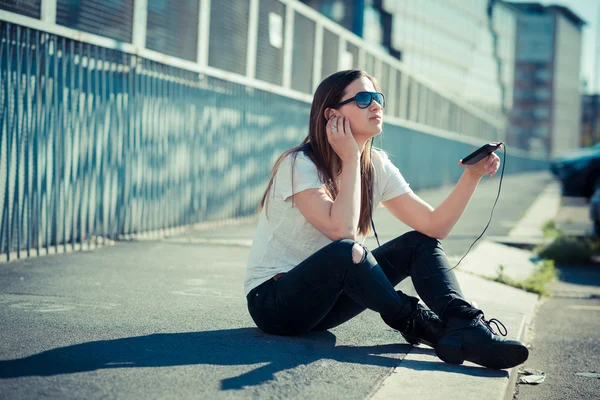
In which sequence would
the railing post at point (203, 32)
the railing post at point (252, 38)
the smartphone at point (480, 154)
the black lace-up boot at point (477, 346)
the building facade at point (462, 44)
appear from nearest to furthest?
the black lace-up boot at point (477, 346)
the smartphone at point (480, 154)
the railing post at point (203, 32)
the railing post at point (252, 38)
the building facade at point (462, 44)

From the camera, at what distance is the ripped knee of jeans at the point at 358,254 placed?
3.58 metres

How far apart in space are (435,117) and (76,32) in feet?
64.5

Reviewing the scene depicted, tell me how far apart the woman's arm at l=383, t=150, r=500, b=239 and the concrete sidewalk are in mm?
585

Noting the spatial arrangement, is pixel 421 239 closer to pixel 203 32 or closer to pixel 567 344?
pixel 567 344

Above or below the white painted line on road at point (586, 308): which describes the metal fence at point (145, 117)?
above

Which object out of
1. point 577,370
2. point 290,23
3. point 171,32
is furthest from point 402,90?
point 577,370

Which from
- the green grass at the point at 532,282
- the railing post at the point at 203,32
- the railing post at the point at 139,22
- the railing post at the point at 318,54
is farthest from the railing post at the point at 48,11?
the railing post at the point at 318,54

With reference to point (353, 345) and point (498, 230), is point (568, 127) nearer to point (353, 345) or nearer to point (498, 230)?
point (498, 230)

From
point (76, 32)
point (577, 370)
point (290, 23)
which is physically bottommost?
point (577, 370)

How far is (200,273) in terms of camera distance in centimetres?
629

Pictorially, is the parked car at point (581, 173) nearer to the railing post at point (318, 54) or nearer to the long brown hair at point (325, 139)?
the railing post at point (318, 54)

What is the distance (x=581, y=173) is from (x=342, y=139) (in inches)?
683

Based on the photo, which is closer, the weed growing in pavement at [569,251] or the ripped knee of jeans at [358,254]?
the ripped knee of jeans at [358,254]

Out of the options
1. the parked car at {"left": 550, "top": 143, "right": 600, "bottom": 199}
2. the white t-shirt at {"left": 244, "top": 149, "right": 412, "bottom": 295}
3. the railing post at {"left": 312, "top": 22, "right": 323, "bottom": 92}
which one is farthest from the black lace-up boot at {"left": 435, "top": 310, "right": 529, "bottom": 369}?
the parked car at {"left": 550, "top": 143, "right": 600, "bottom": 199}
